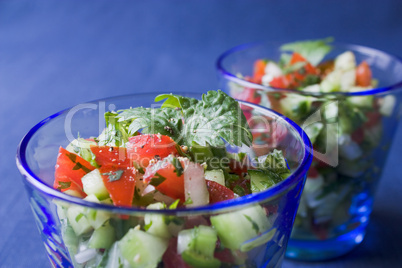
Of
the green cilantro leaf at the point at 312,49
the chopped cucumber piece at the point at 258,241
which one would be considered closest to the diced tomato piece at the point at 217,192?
the chopped cucumber piece at the point at 258,241

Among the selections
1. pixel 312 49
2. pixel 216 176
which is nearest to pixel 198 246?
pixel 216 176

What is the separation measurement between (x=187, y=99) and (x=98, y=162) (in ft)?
1.03

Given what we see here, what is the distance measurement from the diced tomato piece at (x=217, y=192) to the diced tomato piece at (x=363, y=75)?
3.48 ft

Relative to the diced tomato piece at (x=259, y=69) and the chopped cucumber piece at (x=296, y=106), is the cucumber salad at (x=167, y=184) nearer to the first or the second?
the chopped cucumber piece at (x=296, y=106)

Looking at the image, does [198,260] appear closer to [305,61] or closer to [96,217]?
[96,217]

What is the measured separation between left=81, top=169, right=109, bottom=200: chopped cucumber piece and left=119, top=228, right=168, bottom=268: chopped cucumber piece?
132 millimetres

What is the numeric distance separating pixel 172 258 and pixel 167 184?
169mm

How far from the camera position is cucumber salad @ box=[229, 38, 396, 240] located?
5.28ft

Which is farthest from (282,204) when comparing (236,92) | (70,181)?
(236,92)

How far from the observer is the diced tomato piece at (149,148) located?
110cm

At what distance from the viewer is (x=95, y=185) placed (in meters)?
1.00

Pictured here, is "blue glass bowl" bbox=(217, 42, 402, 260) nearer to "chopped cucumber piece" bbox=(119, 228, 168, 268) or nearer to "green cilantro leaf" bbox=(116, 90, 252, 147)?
"green cilantro leaf" bbox=(116, 90, 252, 147)

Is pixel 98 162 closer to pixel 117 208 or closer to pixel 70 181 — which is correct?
pixel 70 181

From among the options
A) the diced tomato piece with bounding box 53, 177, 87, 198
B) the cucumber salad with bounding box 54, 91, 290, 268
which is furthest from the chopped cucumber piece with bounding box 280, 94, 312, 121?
A: the diced tomato piece with bounding box 53, 177, 87, 198
